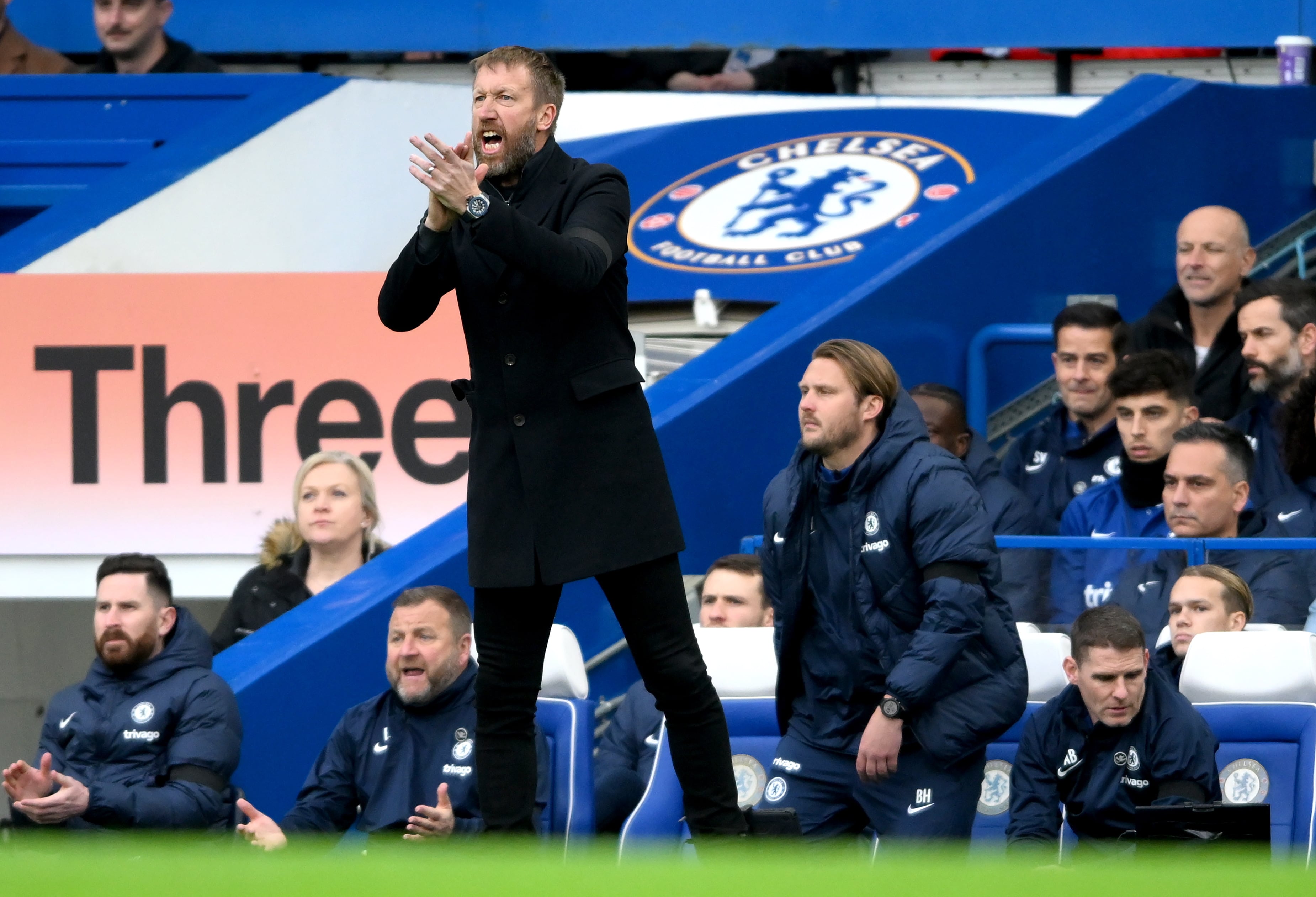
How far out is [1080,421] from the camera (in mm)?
6848

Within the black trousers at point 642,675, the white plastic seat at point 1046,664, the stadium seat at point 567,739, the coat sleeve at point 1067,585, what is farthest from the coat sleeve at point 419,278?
the coat sleeve at point 1067,585

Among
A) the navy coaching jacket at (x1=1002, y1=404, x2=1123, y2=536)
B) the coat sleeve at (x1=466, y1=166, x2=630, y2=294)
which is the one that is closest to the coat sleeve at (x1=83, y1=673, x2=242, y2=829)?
the coat sleeve at (x1=466, y1=166, x2=630, y2=294)

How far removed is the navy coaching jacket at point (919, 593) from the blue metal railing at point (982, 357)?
2640 millimetres

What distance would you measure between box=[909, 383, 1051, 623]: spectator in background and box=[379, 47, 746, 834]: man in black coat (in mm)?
2033

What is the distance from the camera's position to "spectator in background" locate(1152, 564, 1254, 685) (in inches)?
209

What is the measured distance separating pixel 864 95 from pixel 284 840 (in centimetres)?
631

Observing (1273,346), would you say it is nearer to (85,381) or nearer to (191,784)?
(191,784)

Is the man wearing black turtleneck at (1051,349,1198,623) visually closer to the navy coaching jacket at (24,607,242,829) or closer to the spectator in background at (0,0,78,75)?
the navy coaching jacket at (24,607,242,829)

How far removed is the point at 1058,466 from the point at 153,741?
3.15 meters

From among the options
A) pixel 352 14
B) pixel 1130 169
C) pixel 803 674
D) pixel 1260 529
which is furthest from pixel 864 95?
pixel 803 674

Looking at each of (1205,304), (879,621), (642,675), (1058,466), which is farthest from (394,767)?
(1205,304)

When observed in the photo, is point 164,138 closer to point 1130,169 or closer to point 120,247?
point 120,247

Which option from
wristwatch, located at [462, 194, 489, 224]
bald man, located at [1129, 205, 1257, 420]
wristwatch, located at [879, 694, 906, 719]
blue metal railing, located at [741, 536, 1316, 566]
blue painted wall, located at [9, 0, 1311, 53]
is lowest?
wristwatch, located at [879, 694, 906, 719]

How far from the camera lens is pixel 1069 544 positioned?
19.0ft
